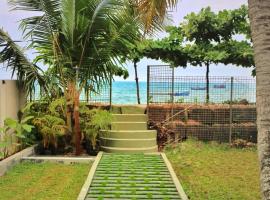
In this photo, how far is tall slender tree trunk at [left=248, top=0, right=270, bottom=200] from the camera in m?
4.60

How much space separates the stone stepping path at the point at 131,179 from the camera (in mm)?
7735

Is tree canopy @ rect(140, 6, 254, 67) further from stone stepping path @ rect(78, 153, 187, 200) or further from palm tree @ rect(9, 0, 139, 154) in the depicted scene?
stone stepping path @ rect(78, 153, 187, 200)

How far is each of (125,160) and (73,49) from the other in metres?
3.35

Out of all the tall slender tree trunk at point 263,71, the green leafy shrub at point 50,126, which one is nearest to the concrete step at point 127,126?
the green leafy shrub at point 50,126

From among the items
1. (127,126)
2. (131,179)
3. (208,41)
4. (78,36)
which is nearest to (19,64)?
(78,36)

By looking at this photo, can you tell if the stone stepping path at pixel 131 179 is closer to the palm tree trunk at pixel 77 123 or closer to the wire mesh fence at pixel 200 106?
the palm tree trunk at pixel 77 123

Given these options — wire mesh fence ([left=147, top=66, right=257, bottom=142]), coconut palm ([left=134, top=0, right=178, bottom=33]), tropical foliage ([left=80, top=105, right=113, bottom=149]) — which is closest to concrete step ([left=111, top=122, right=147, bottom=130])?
tropical foliage ([left=80, top=105, right=113, bottom=149])

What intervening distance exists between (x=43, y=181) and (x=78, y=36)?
14.6 feet

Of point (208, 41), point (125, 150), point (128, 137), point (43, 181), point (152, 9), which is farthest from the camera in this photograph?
point (208, 41)

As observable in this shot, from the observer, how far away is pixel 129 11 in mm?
11914

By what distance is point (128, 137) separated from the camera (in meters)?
12.4

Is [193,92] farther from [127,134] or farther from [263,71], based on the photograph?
[263,71]

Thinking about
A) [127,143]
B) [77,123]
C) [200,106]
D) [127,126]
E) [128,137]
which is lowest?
[127,143]

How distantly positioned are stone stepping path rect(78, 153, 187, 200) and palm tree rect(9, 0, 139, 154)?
6.33 ft
